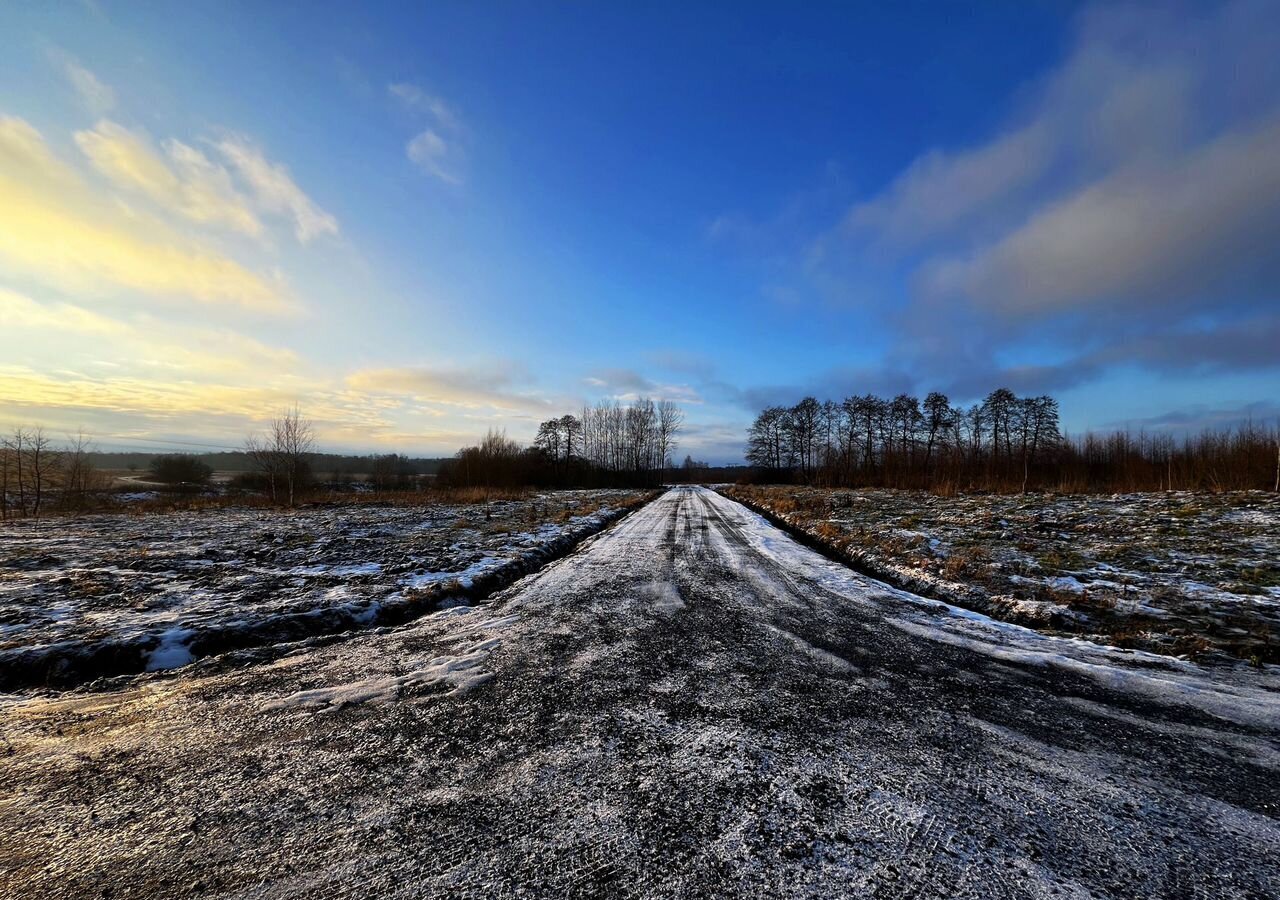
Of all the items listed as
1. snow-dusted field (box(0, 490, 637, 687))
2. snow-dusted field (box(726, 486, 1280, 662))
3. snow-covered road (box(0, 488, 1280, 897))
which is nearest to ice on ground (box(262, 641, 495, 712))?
snow-covered road (box(0, 488, 1280, 897))

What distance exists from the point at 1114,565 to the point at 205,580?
45.1ft

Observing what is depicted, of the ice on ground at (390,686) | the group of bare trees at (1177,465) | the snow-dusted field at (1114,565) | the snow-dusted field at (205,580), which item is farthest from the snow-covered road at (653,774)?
the group of bare trees at (1177,465)

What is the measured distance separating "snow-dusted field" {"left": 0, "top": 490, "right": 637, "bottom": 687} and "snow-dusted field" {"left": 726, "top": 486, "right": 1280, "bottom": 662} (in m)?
6.93

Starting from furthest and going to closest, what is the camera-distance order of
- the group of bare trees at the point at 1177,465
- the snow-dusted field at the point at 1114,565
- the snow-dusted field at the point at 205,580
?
the group of bare trees at the point at 1177,465 < the snow-dusted field at the point at 1114,565 < the snow-dusted field at the point at 205,580

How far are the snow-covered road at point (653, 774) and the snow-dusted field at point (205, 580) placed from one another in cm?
79

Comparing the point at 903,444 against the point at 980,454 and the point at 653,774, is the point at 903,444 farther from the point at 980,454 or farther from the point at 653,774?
the point at 653,774

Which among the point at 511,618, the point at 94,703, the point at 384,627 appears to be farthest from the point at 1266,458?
the point at 94,703

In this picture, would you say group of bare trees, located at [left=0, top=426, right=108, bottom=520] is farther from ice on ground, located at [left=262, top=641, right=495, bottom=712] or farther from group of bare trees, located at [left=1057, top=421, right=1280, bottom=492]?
group of bare trees, located at [left=1057, top=421, right=1280, bottom=492]

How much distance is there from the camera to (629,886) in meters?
1.64

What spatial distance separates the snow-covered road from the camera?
1.72 m

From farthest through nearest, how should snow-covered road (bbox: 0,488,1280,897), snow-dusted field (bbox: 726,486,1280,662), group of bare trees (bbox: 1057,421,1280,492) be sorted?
group of bare trees (bbox: 1057,421,1280,492) → snow-dusted field (bbox: 726,486,1280,662) → snow-covered road (bbox: 0,488,1280,897)

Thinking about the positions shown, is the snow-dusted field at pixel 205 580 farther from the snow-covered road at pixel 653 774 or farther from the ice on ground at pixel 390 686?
the ice on ground at pixel 390 686

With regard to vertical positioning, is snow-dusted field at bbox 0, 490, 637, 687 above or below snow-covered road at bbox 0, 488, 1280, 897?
below

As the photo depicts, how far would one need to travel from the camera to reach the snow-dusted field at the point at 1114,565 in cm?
470
